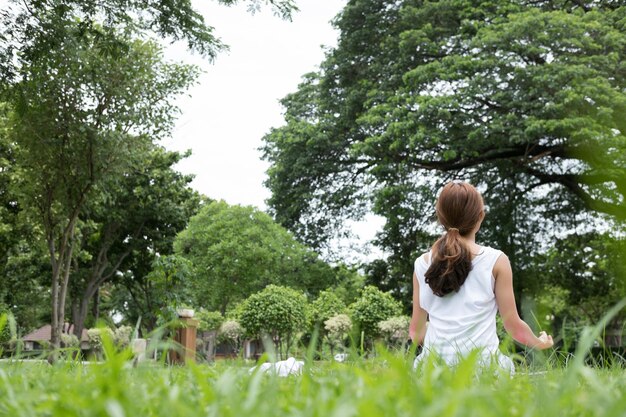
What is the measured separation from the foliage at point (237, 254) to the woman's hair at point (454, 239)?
22133 millimetres

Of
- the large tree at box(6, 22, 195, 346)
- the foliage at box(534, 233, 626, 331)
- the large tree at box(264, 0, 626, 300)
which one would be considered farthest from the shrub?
the foliage at box(534, 233, 626, 331)

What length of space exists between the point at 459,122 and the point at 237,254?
42.1 feet

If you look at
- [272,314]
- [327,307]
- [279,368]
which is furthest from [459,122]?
[279,368]

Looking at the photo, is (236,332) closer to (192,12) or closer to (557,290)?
(557,290)

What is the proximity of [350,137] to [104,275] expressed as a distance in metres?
13.2

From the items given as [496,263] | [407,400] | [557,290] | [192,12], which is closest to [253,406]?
[407,400]

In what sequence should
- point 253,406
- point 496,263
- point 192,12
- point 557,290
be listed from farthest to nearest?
point 557,290 < point 192,12 < point 496,263 < point 253,406

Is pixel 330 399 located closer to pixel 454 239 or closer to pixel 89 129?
pixel 454 239

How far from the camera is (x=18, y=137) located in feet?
53.2

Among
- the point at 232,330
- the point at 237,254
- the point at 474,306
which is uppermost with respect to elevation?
the point at 237,254

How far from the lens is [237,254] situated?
2700 cm

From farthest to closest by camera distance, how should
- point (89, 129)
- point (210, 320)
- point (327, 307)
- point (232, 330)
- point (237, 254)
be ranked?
point (210, 320), point (237, 254), point (327, 307), point (232, 330), point (89, 129)

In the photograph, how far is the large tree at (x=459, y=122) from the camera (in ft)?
51.1

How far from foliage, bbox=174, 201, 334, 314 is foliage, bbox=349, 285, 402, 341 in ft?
25.1
